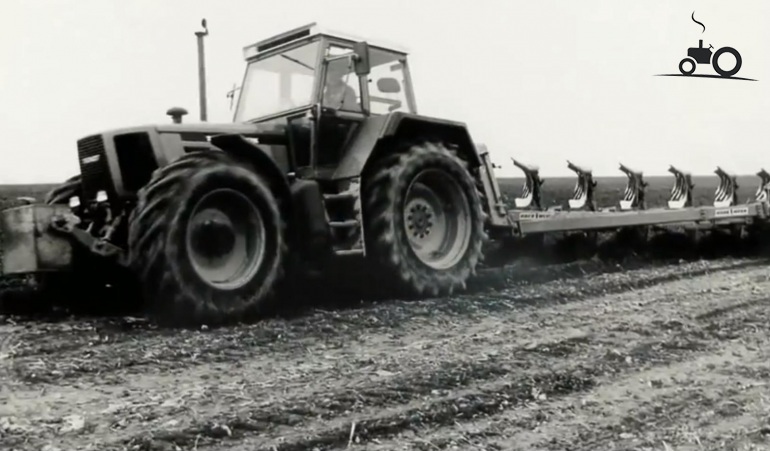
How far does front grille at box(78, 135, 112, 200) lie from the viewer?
5.15 m

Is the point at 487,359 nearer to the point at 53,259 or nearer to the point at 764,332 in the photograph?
the point at 764,332

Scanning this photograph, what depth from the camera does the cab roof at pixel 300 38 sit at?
586 centimetres

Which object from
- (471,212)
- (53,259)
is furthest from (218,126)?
(471,212)

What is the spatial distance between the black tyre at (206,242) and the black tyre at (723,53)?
17.4 ft

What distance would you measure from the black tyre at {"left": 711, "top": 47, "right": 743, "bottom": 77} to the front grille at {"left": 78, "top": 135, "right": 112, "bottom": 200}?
606cm

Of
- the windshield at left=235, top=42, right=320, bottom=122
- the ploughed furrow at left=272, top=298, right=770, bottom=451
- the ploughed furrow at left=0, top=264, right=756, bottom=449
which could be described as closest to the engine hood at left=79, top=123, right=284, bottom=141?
the windshield at left=235, top=42, right=320, bottom=122

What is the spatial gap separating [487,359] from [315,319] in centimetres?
145

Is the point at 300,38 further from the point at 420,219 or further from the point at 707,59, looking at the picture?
the point at 707,59

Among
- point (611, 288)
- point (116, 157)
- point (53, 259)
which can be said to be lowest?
point (611, 288)

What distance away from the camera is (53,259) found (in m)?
4.73

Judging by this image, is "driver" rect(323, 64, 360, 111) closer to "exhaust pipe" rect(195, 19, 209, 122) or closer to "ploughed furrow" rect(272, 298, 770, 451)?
"exhaust pipe" rect(195, 19, 209, 122)

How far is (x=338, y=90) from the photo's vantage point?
19.5ft

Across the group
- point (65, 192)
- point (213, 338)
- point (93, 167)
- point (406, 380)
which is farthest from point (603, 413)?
point (65, 192)

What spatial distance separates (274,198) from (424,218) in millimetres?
1483
